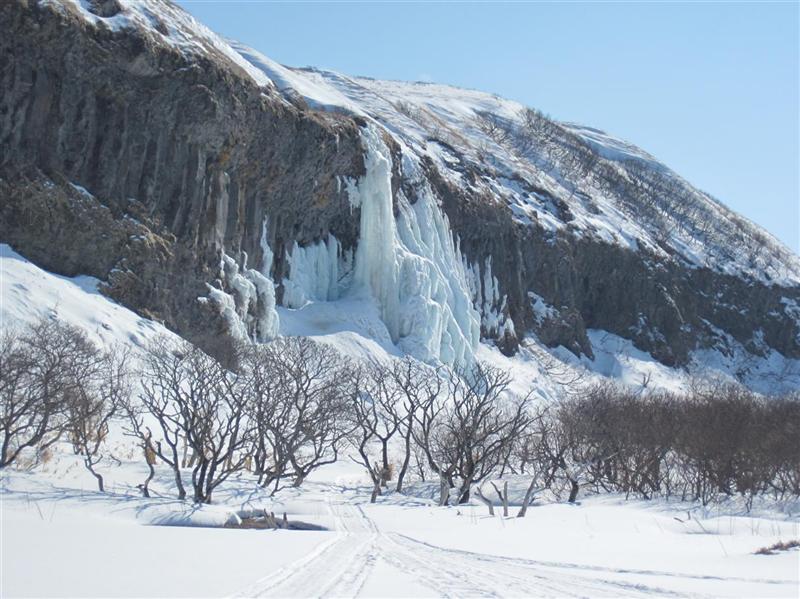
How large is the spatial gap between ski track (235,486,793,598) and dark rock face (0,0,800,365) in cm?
2706

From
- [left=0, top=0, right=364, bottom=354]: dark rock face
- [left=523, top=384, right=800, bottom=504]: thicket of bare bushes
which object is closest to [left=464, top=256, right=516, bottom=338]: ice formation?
[left=0, top=0, right=364, bottom=354]: dark rock face

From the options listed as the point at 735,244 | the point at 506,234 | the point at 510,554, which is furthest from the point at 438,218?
the point at 735,244

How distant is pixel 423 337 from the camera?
1880 inches

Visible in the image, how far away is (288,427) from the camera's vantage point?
29.2 meters

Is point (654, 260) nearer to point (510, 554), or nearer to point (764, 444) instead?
point (764, 444)

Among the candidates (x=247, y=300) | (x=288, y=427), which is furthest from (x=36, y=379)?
(x=247, y=300)

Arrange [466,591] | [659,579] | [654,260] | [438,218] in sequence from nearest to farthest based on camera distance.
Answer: [466,591] < [659,579] < [438,218] < [654,260]

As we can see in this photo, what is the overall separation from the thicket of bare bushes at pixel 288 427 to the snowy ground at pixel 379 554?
386 centimetres

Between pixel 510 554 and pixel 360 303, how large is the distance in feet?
123

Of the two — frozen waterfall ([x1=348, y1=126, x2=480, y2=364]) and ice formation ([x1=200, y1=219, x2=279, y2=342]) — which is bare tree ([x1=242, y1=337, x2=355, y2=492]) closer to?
ice formation ([x1=200, y1=219, x2=279, y2=342])

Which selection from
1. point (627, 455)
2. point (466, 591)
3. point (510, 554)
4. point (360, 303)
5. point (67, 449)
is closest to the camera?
point (466, 591)

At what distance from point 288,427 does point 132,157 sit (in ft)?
56.5

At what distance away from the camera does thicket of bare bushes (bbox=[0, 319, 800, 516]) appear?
814 inches

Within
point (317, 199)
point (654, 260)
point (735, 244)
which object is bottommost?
point (317, 199)
